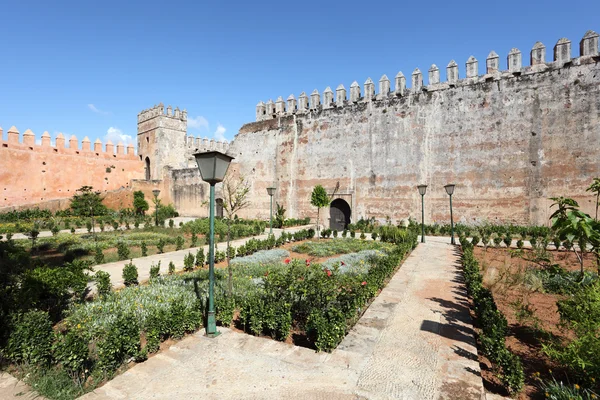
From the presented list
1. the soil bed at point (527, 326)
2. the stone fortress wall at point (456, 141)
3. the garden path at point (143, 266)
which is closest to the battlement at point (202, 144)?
the stone fortress wall at point (456, 141)

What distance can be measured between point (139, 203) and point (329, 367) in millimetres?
29042

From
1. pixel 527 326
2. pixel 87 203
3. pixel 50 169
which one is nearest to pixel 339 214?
pixel 87 203

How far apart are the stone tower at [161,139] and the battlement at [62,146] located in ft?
7.27

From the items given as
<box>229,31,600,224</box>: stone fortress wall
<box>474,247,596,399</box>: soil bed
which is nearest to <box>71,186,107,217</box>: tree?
<box>229,31,600,224</box>: stone fortress wall

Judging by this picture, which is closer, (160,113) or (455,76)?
(455,76)

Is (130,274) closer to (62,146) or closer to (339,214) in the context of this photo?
(339,214)

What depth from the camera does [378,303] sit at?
6043 millimetres

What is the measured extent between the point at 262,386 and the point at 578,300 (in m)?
3.95

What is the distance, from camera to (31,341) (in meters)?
3.56

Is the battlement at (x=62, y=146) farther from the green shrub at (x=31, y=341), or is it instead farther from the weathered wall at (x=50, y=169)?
the green shrub at (x=31, y=341)

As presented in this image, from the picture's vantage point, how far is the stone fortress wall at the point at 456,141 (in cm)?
1466

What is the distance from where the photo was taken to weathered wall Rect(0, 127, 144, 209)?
85.2 feet

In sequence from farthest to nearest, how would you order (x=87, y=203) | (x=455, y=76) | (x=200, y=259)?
(x=455, y=76) → (x=87, y=203) → (x=200, y=259)

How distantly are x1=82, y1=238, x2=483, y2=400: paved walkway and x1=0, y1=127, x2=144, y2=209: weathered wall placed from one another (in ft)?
97.2
